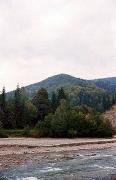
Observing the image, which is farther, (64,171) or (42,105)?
(42,105)

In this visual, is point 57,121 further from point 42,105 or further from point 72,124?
point 42,105

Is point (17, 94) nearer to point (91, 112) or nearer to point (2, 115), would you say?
point (2, 115)

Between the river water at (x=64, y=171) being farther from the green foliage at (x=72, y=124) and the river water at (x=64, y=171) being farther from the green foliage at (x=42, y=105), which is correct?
the green foliage at (x=42, y=105)

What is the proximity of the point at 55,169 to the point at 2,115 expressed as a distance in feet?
252

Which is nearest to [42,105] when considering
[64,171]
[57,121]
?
[57,121]

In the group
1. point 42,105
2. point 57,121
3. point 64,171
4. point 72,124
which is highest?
point 42,105

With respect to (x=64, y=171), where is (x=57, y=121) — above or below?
above

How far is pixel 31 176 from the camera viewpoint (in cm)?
4009

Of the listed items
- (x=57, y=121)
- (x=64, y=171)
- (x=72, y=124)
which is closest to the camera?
(x=64, y=171)

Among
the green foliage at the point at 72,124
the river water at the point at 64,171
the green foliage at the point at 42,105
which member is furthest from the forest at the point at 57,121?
the river water at the point at 64,171

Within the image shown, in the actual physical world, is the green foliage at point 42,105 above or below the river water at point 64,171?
above

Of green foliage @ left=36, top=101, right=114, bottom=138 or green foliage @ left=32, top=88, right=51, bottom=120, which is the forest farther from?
green foliage @ left=32, top=88, right=51, bottom=120

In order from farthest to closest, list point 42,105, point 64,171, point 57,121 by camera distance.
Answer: point 42,105 → point 57,121 → point 64,171

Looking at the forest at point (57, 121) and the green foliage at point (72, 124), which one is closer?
the green foliage at point (72, 124)
